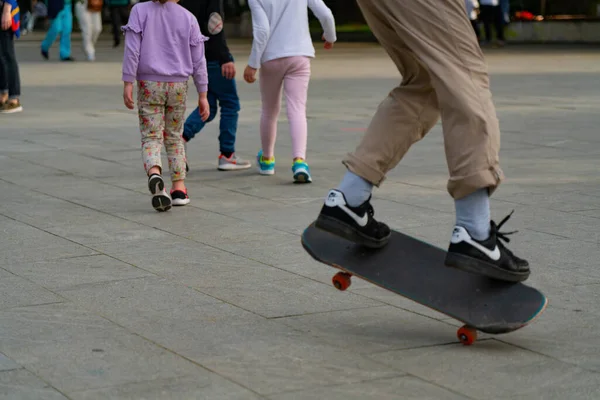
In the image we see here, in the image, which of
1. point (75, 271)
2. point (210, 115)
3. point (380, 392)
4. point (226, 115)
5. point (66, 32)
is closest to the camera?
point (380, 392)

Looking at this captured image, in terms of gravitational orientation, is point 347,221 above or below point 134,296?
above

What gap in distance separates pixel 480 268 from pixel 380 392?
674mm

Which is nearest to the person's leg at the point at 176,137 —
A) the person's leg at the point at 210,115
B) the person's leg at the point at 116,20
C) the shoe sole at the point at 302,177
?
the shoe sole at the point at 302,177

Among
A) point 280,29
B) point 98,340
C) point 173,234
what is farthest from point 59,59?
point 98,340

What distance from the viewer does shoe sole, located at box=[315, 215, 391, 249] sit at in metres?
4.05

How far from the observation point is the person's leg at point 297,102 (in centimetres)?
789

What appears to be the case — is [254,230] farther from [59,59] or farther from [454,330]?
[59,59]

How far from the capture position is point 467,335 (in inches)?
152

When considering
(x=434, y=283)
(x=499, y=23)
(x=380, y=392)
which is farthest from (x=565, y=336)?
(x=499, y=23)

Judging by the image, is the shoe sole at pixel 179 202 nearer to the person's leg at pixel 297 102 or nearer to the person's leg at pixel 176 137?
the person's leg at pixel 176 137

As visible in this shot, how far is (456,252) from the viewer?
12.7ft

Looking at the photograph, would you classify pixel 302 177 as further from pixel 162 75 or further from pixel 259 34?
pixel 162 75

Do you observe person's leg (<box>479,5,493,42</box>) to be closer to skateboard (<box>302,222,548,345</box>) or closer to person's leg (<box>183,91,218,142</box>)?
person's leg (<box>183,91,218,142</box>)

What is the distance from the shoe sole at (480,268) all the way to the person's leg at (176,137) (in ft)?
11.2
